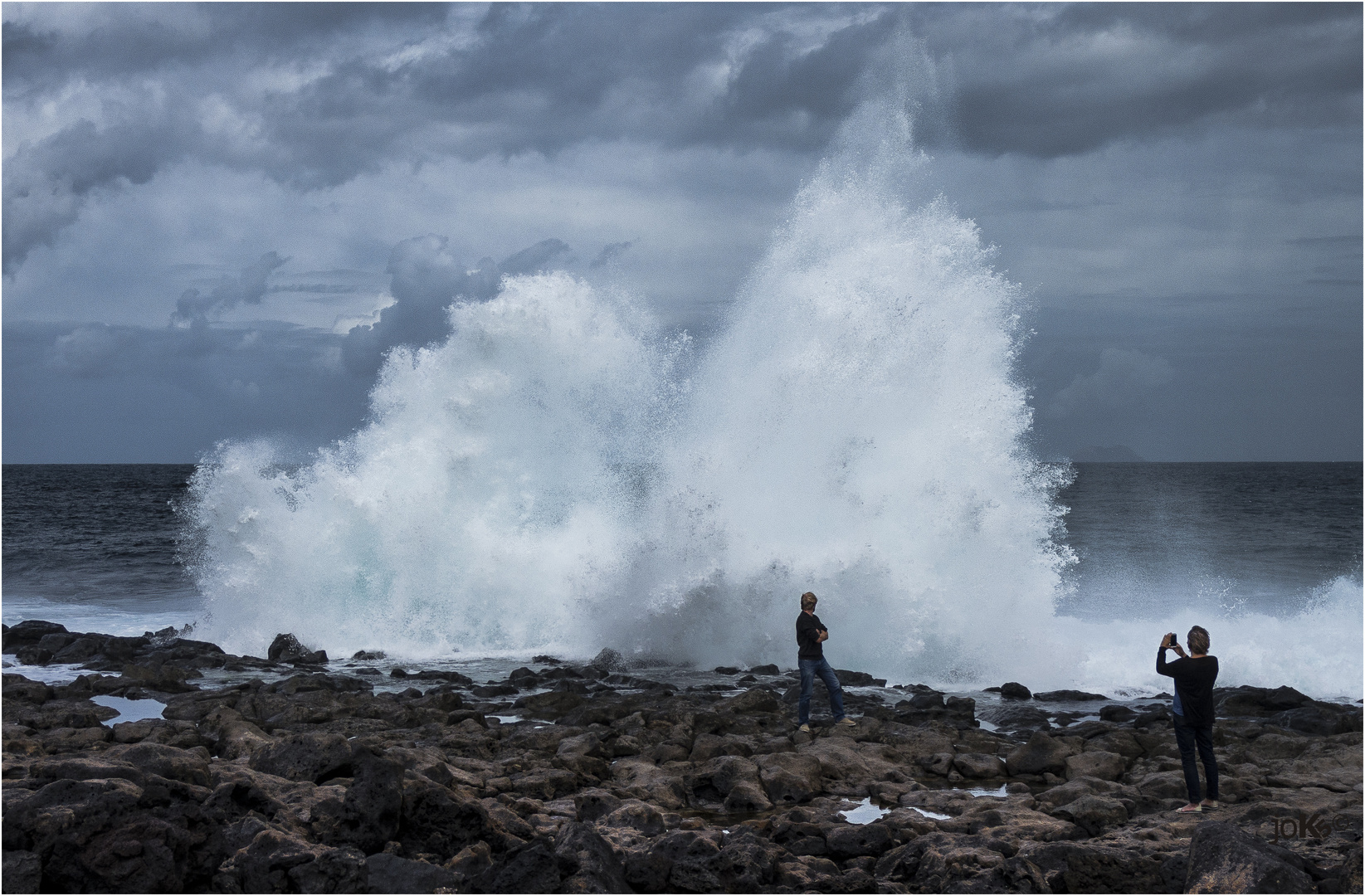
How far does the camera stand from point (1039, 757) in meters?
11.0

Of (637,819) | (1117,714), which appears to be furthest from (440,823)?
(1117,714)

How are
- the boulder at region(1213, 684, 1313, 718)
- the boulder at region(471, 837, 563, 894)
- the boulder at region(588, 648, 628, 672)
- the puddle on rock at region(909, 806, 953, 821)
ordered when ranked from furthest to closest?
the boulder at region(588, 648, 628, 672) → the boulder at region(1213, 684, 1313, 718) → the puddle on rock at region(909, 806, 953, 821) → the boulder at region(471, 837, 563, 894)

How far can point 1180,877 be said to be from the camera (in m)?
6.97

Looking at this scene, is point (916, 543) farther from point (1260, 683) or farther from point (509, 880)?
point (509, 880)

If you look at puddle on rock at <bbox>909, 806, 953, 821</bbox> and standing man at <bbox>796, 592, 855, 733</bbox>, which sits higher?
standing man at <bbox>796, 592, 855, 733</bbox>

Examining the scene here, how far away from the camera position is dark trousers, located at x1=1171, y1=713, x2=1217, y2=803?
29.6ft

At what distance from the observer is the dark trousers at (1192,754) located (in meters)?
9.02

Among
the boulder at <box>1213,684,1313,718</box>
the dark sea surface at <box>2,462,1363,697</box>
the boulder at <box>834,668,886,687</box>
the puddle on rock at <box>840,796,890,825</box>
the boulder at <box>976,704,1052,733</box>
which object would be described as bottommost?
the puddle on rock at <box>840,796,890,825</box>

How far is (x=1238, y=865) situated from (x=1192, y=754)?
287 centimetres

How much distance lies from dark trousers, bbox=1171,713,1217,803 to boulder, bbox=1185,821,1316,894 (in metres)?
2.29

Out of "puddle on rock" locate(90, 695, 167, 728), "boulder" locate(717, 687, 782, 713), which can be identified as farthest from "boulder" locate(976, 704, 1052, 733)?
"puddle on rock" locate(90, 695, 167, 728)

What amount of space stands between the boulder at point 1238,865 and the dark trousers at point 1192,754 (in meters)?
2.29

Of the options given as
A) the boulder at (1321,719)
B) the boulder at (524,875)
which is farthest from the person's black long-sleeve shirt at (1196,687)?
the boulder at (524,875)

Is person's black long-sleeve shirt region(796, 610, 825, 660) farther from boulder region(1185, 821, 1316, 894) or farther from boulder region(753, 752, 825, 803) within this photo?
boulder region(1185, 821, 1316, 894)
